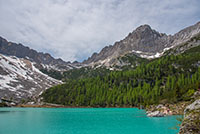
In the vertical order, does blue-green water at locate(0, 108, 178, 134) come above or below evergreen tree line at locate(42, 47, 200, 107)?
below

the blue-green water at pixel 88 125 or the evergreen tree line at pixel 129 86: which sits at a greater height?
the evergreen tree line at pixel 129 86

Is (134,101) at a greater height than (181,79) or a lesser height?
lesser

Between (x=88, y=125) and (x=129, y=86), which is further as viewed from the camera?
(x=129, y=86)

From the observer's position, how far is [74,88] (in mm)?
164000

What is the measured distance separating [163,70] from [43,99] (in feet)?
345

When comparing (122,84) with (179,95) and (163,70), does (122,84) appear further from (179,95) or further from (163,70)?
(179,95)

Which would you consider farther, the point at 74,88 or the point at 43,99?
the point at 74,88

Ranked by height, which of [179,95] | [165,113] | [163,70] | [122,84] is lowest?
[165,113]

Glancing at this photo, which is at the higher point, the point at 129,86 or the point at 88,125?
the point at 129,86

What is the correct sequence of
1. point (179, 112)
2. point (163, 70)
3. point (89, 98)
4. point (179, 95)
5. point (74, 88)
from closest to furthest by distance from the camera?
1. point (179, 112)
2. point (179, 95)
3. point (89, 98)
4. point (163, 70)
5. point (74, 88)

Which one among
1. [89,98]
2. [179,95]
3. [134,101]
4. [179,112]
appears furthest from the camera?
[89,98]

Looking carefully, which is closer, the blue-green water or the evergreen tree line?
the blue-green water

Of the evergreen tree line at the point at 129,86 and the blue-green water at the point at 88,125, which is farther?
the evergreen tree line at the point at 129,86

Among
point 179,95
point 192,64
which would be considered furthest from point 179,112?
point 192,64
